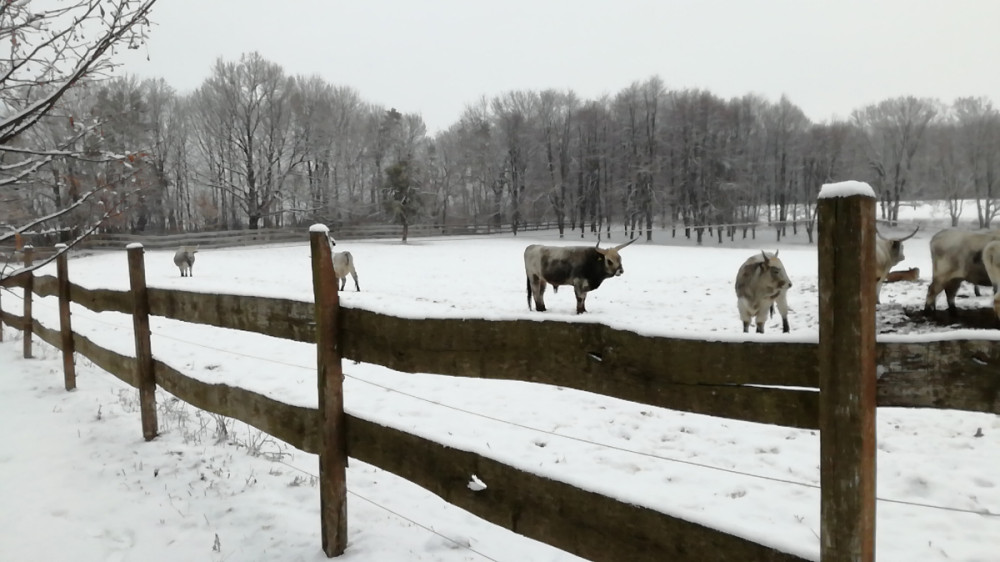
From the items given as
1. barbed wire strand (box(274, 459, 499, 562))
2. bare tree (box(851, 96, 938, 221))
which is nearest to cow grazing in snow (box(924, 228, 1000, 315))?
barbed wire strand (box(274, 459, 499, 562))

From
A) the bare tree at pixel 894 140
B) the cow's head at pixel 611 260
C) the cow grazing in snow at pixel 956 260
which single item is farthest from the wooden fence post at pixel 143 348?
the bare tree at pixel 894 140

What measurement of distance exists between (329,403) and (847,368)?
2.36 meters

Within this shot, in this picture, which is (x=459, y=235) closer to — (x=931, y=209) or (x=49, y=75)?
(x=931, y=209)

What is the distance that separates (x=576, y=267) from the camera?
12.4 meters

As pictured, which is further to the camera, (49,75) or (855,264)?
(49,75)

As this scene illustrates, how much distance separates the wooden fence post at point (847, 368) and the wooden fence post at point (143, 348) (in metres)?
4.86

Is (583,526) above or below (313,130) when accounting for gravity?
below

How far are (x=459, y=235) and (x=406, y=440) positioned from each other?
149 ft

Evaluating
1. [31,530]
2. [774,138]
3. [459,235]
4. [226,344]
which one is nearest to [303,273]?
[226,344]

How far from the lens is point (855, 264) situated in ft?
5.06

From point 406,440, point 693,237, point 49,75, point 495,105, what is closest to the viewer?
point 406,440

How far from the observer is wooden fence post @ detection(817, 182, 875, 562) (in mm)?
1544

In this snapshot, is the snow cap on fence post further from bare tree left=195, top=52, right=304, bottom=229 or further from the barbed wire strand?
bare tree left=195, top=52, right=304, bottom=229

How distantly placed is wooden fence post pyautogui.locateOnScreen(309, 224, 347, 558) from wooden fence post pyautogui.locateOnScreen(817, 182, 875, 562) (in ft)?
7.23
